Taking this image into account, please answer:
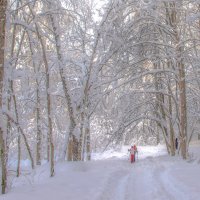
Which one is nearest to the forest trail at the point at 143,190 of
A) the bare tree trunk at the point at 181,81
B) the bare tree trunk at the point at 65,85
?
the bare tree trunk at the point at 65,85

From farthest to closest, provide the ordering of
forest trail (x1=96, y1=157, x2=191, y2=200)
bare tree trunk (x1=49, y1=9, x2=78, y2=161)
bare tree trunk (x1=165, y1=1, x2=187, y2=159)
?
bare tree trunk (x1=165, y1=1, x2=187, y2=159) → bare tree trunk (x1=49, y1=9, x2=78, y2=161) → forest trail (x1=96, y1=157, x2=191, y2=200)

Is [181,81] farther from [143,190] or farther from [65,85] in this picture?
[143,190]

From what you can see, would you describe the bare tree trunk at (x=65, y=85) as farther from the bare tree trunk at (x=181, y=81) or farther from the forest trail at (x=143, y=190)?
A: the bare tree trunk at (x=181, y=81)

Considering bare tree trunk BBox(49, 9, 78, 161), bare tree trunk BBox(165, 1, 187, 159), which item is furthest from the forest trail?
bare tree trunk BBox(165, 1, 187, 159)

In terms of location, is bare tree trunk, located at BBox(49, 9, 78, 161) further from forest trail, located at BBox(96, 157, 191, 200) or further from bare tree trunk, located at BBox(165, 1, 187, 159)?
bare tree trunk, located at BBox(165, 1, 187, 159)

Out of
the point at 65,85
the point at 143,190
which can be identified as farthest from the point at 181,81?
the point at 143,190

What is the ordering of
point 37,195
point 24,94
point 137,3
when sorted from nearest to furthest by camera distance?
point 37,195 → point 137,3 → point 24,94

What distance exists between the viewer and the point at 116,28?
57.1 feet

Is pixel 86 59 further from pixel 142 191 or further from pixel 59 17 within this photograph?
pixel 142 191

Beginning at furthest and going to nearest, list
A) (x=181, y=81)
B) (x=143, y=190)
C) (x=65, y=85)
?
(x=181, y=81), (x=65, y=85), (x=143, y=190)

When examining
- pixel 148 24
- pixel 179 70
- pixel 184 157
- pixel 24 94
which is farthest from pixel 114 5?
pixel 184 157

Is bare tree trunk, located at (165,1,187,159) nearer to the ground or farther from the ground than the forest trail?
farther from the ground

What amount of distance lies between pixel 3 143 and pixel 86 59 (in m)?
10.7

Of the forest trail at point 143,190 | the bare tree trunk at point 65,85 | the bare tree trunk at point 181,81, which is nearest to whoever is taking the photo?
the forest trail at point 143,190
